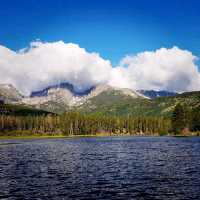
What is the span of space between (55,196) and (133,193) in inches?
382

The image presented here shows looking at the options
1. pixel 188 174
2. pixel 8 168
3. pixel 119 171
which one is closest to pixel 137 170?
pixel 119 171

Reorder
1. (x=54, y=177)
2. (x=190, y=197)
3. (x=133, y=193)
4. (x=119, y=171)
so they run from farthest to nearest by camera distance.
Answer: (x=119, y=171), (x=54, y=177), (x=133, y=193), (x=190, y=197)

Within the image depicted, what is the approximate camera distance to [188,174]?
54.3 m

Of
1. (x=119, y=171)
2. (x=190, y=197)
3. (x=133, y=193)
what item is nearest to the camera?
(x=190, y=197)

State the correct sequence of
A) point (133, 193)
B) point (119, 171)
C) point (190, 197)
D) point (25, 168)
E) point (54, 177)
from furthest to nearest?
1. point (25, 168)
2. point (119, 171)
3. point (54, 177)
4. point (133, 193)
5. point (190, 197)

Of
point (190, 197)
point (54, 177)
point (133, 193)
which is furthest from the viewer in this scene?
point (54, 177)

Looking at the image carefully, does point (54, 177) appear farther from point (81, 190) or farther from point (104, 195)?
point (104, 195)

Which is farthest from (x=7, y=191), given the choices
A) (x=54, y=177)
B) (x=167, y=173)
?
(x=167, y=173)

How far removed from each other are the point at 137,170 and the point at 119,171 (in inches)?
136

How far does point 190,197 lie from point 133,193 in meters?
6.98

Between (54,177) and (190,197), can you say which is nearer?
(190,197)

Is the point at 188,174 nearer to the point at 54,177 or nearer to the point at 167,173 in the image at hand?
the point at 167,173

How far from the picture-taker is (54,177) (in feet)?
176

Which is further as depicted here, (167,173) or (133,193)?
(167,173)
